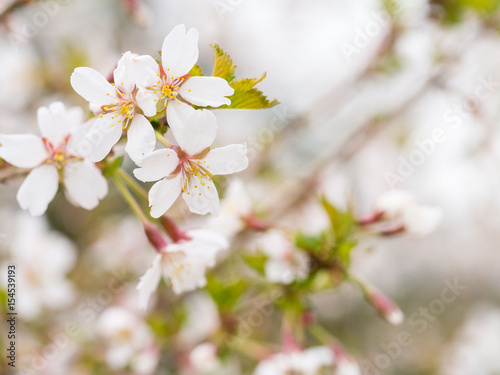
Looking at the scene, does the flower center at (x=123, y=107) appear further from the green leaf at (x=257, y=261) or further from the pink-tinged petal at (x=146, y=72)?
the green leaf at (x=257, y=261)

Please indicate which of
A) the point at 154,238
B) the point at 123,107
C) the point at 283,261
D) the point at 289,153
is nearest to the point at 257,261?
the point at 283,261

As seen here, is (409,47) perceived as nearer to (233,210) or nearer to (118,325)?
(233,210)

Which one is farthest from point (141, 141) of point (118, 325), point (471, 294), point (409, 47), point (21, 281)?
point (471, 294)

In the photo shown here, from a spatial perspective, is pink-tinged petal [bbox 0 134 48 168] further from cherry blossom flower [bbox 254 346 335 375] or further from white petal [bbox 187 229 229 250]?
cherry blossom flower [bbox 254 346 335 375]

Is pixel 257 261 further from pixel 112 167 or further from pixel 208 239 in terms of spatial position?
pixel 112 167

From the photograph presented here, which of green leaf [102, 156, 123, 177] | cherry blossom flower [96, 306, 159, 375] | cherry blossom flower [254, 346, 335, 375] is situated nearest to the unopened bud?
green leaf [102, 156, 123, 177]
